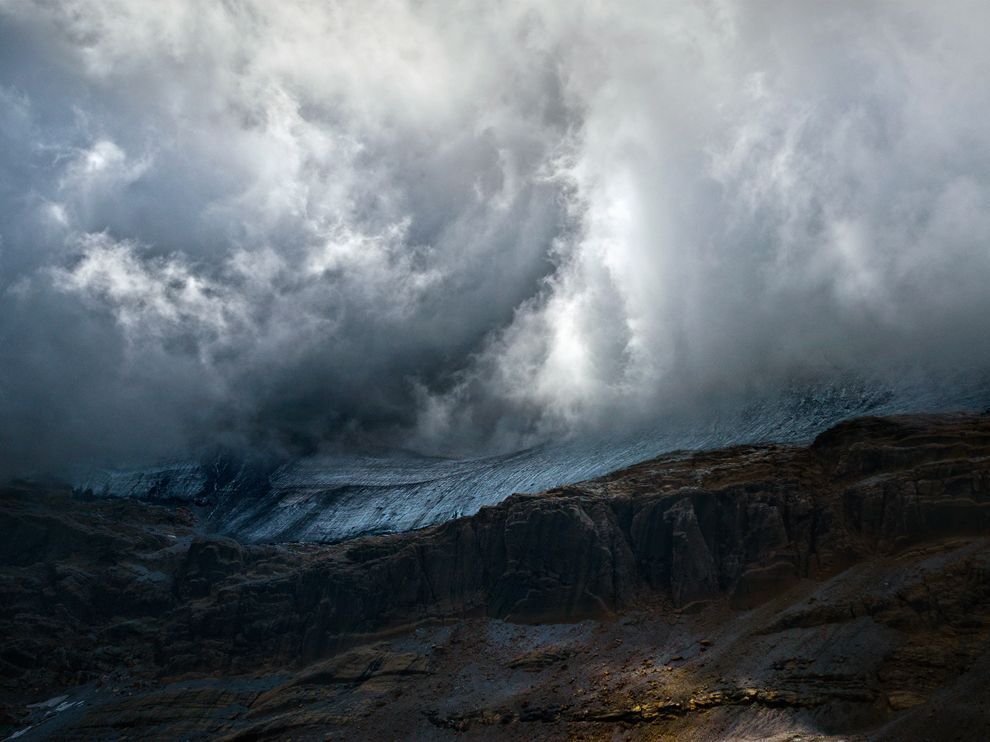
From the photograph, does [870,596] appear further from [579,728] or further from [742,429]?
[742,429]

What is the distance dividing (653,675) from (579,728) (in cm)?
864

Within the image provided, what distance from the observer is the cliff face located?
269 ft

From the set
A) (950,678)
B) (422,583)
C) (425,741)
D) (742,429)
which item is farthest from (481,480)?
(950,678)

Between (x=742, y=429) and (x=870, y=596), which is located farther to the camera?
(x=742, y=429)

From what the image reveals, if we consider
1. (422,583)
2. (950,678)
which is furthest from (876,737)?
(422,583)

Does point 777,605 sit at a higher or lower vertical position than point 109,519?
lower

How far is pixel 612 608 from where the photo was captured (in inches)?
4355

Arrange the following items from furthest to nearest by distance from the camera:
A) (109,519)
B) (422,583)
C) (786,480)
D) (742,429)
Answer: (109,519)
(742,429)
(422,583)
(786,480)

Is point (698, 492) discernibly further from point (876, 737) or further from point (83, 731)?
point (83, 731)

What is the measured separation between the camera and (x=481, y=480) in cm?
19425

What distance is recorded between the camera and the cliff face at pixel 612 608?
81.9 metres

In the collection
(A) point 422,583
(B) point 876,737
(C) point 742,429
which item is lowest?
(B) point 876,737

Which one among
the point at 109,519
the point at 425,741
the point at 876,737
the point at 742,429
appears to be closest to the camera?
the point at 876,737

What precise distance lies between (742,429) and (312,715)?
83369mm
